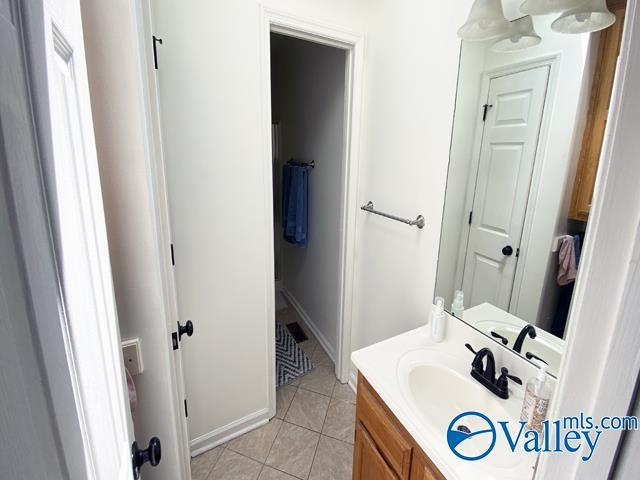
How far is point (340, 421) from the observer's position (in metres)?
1.87

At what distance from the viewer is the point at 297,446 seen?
170 cm

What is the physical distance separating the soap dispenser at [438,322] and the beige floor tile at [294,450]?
994 millimetres

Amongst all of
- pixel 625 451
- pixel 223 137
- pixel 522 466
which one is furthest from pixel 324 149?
pixel 625 451

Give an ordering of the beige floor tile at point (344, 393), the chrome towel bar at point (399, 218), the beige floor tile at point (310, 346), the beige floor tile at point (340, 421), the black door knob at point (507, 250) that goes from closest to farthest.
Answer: the black door knob at point (507, 250)
the chrome towel bar at point (399, 218)
the beige floor tile at point (340, 421)
the beige floor tile at point (344, 393)
the beige floor tile at point (310, 346)

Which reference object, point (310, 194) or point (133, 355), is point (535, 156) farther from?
point (310, 194)

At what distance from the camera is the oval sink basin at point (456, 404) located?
0.84 m

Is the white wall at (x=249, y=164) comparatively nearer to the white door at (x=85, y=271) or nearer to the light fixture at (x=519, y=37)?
the light fixture at (x=519, y=37)

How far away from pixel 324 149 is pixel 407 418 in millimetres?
1839

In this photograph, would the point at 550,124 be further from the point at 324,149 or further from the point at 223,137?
the point at 324,149

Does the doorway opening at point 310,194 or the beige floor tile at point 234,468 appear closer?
the beige floor tile at point 234,468

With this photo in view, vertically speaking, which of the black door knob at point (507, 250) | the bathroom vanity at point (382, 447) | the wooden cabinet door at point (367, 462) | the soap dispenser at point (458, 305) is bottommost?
the wooden cabinet door at point (367, 462)

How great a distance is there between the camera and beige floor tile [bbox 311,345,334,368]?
2381 millimetres

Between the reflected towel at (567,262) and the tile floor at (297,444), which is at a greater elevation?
the reflected towel at (567,262)

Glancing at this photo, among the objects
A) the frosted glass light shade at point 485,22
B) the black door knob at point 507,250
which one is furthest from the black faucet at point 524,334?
the frosted glass light shade at point 485,22
